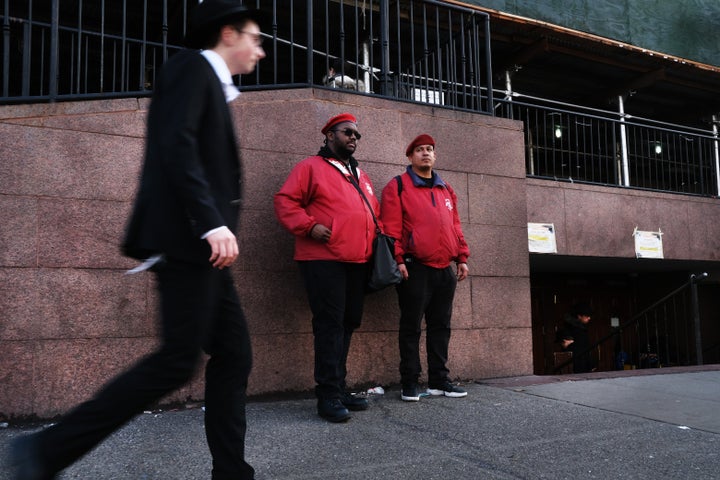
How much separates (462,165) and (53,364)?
3.75 m

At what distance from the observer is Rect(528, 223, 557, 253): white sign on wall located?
806 cm

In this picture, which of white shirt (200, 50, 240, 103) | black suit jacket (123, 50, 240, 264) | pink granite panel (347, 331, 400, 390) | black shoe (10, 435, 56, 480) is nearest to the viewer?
black shoe (10, 435, 56, 480)

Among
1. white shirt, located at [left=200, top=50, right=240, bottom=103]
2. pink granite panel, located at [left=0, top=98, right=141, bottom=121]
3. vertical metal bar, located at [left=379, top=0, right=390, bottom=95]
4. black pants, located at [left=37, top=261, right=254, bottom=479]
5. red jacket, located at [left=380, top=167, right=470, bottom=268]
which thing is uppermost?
vertical metal bar, located at [left=379, top=0, right=390, bottom=95]

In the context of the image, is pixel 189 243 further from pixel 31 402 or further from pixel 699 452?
pixel 699 452

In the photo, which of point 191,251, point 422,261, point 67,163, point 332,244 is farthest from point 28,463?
point 422,261

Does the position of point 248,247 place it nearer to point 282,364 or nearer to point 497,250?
point 282,364

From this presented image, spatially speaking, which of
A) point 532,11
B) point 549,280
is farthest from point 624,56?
point 549,280

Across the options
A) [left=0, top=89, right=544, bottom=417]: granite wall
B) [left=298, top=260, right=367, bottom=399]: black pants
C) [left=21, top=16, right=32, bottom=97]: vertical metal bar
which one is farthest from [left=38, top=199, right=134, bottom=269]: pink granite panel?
[left=298, top=260, right=367, bottom=399]: black pants

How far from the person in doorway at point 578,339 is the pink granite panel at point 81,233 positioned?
7522 millimetres

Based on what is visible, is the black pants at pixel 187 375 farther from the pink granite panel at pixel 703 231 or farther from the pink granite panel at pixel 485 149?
the pink granite panel at pixel 703 231

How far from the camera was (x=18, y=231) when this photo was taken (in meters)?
4.16

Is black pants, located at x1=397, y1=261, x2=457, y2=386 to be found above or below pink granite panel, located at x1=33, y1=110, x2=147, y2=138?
below

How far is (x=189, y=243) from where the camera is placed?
2.23 m

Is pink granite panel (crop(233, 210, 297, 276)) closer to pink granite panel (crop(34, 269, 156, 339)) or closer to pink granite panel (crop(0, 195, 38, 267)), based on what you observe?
pink granite panel (crop(34, 269, 156, 339))
